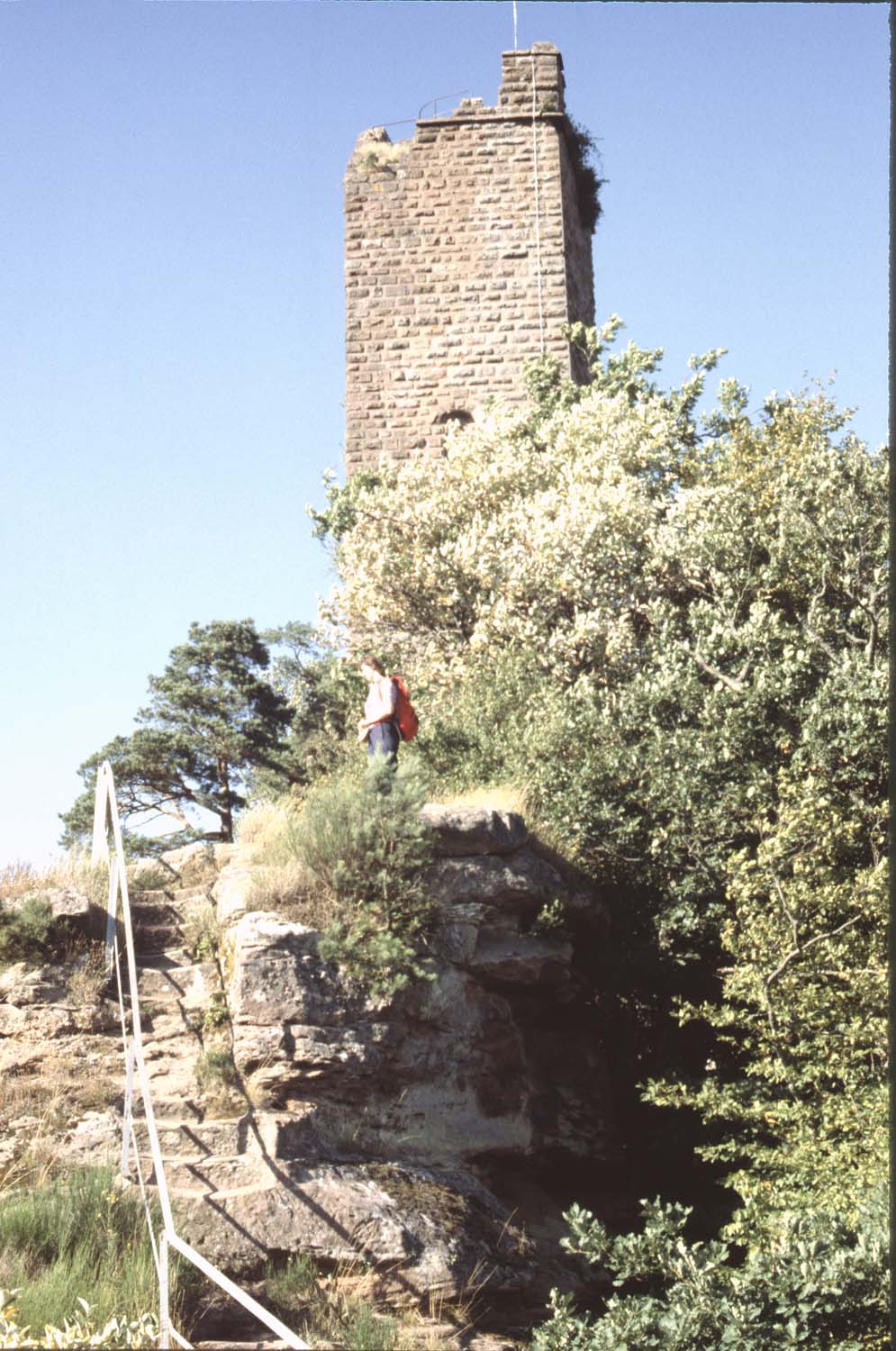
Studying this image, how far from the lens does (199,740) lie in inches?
929

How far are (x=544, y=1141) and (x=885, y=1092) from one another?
8.24 ft

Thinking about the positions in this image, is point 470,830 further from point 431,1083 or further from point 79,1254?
point 79,1254

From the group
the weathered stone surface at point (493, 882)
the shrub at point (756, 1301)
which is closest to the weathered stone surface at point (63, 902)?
the weathered stone surface at point (493, 882)

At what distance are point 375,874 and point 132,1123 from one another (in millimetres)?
2640

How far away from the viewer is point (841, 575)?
13.6m

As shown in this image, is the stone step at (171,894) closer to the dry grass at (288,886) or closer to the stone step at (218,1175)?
the dry grass at (288,886)

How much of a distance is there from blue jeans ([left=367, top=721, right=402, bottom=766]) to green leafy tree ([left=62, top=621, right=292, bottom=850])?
1013 cm

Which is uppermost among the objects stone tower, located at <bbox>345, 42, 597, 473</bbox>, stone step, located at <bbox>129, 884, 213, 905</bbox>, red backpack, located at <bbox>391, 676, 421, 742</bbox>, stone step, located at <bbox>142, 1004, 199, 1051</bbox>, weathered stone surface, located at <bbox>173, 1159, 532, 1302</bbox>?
stone tower, located at <bbox>345, 42, 597, 473</bbox>

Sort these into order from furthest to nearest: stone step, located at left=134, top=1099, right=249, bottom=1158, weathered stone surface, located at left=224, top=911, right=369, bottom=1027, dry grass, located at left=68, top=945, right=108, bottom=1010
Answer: dry grass, located at left=68, top=945, right=108, bottom=1010 → weathered stone surface, located at left=224, top=911, right=369, bottom=1027 → stone step, located at left=134, top=1099, right=249, bottom=1158

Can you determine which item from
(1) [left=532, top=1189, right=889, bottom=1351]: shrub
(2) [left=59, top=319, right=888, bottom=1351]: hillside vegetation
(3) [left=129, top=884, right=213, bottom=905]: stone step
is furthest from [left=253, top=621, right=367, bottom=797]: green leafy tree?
(1) [left=532, top=1189, right=889, bottom=1351]: shrub

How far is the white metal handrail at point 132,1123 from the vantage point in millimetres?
4328

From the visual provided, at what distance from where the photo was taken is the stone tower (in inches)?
864

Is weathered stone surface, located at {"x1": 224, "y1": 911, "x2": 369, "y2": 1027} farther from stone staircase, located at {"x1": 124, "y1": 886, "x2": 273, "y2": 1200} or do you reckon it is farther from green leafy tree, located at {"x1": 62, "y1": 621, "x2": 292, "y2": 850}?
green leafy tree, located at {"x1": 62, "y1": 621, "x2": 292, "y2": 850}

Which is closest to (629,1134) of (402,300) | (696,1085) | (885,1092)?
(696,1085)
